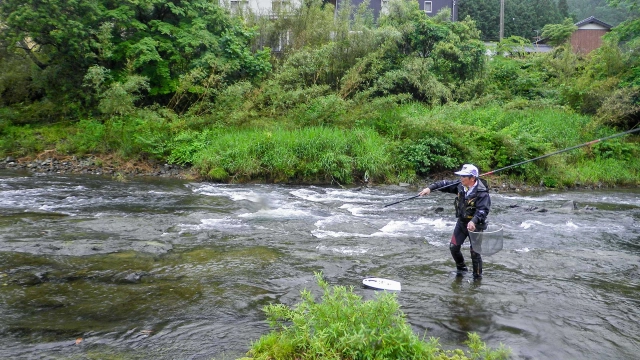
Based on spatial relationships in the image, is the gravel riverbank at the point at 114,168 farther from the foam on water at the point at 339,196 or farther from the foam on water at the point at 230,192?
the foam on water at the point at 339,196

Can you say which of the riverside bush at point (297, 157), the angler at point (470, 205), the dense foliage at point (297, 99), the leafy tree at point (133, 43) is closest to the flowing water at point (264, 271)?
the angler at point (470, 205)

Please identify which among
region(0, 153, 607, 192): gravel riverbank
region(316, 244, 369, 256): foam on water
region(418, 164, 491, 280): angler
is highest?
region(418, 164, 491, 280): angler

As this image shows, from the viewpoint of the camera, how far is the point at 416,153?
57.3 feet

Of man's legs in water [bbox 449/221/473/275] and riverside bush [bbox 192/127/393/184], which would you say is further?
riverside bush [bbox 192/127/393/184]

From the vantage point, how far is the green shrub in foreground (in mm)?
4344

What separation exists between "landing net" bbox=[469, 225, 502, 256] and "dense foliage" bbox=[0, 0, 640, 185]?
30.0ft

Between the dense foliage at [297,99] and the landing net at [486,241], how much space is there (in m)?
9.16

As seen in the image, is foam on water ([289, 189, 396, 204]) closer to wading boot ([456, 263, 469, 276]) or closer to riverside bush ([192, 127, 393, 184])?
riverside bush ([192, 127, 393, 184])

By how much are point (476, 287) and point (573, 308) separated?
127cm

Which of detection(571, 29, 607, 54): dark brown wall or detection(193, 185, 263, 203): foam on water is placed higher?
detection(571, 29, 607, 54): dark brown wall

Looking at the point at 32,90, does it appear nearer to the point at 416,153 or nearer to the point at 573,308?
the point at 416,153

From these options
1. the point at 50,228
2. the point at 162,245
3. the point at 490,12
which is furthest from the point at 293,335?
the point at 490,12

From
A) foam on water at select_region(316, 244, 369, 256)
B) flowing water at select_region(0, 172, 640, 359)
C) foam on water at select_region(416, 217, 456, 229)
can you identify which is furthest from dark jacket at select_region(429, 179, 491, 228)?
foam on water at select_region(416, 217, 456, 229)

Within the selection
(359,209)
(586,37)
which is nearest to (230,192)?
(359,209)
